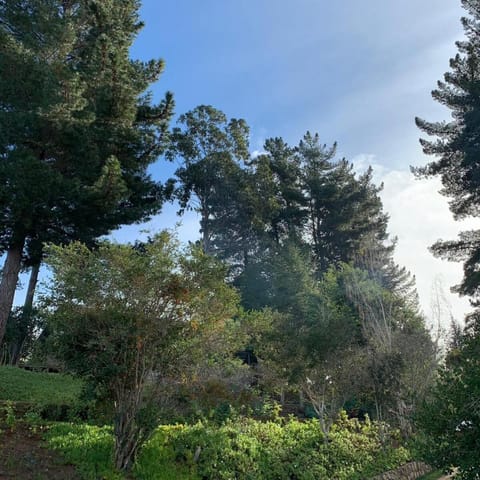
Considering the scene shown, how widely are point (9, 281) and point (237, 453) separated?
8.70 meters

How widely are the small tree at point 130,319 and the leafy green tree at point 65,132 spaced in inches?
227

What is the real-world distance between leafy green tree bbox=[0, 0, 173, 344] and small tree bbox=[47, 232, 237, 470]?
18.9 ft

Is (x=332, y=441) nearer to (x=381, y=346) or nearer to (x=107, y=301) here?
(x=381, y=346)

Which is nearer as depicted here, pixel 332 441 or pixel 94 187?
pixel 332 441

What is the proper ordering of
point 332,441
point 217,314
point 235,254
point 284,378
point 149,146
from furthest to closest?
point 235,254 → point 149,146 → point 284,378 → point 332,441 → point 217,314

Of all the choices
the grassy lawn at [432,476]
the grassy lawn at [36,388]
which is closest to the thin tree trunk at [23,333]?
the grassy lawn at [36,388]

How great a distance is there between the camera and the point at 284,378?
10.4 meters

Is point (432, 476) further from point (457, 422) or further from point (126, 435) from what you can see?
point (126, 435)

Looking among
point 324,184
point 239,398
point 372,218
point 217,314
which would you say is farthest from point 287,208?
point 217,314

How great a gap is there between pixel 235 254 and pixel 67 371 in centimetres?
2308

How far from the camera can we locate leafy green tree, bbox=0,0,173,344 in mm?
11867

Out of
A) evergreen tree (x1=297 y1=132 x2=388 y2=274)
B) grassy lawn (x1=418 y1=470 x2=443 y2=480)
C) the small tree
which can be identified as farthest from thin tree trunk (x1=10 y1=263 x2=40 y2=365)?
evergreen tree (x1=297 y1=132 x2=388 y2=274)

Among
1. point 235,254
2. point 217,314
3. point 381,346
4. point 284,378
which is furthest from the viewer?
point 235,254

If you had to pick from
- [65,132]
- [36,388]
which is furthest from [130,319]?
[65,132]
